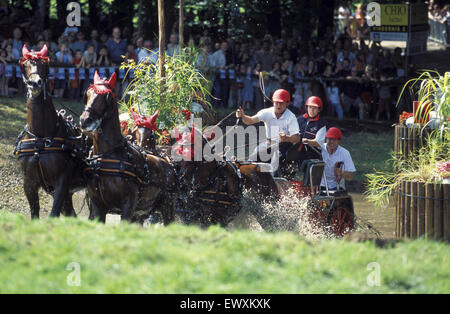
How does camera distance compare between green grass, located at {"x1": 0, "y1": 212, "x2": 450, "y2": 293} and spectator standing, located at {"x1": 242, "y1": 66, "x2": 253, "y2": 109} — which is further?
spectator standing, located at {"x1": 242, "y1": 66, "x2": 253, "y2": 109}

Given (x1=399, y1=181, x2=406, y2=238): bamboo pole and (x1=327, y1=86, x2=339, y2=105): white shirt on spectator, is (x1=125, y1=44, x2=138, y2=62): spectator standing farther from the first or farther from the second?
(x1=399, y1=181, x2=406, y2=238): bamboo pole

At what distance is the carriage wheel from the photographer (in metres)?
10.7

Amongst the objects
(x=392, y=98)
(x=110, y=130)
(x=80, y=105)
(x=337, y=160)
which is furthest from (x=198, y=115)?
(x=392, y=98)

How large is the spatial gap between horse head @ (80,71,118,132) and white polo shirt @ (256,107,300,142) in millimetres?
3346

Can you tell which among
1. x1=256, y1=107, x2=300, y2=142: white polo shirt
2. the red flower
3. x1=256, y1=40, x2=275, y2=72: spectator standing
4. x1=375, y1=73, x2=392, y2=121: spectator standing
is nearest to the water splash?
x1=256, y1=107, x2=300, y2=142: white polo shirt

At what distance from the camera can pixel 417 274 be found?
6.20 metres

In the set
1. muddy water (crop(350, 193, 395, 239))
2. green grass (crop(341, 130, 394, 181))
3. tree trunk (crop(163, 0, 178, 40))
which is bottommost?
muddy water (crop(350, 193, 395, 239))

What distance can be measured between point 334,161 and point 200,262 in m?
5.52

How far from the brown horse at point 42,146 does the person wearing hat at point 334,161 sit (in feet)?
13.2

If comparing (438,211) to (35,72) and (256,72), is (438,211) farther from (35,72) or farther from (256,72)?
(256,72)

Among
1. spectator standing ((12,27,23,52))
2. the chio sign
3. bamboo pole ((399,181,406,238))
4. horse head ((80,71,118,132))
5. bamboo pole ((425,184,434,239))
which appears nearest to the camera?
horse head ((80,71,118,132))

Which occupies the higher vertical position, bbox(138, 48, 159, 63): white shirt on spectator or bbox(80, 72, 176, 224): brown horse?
bbox(138, 48, 159, 63): white shirt on spectator

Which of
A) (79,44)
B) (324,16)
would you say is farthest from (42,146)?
(324,16)
